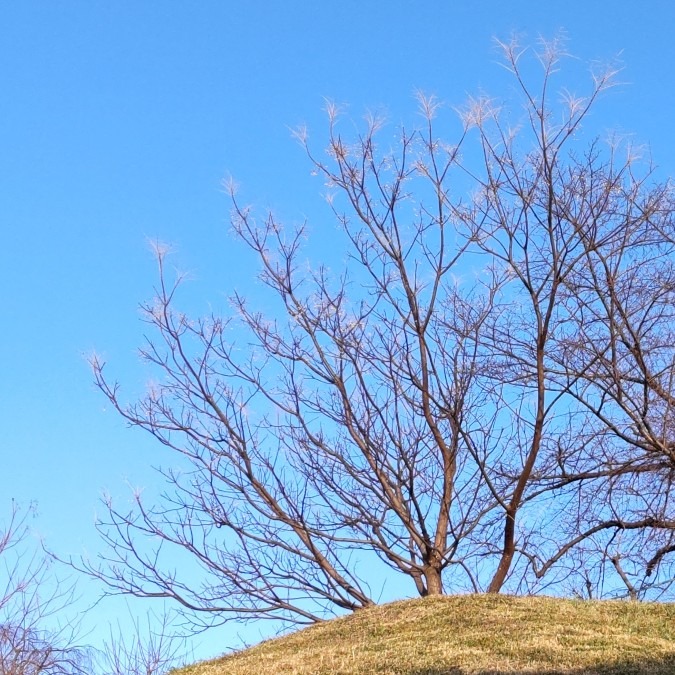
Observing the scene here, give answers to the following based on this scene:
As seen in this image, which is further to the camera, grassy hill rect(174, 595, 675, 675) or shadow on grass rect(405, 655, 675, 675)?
grassy hill rect(174, 595, 675, 675)

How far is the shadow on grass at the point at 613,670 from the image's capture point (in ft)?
23.7

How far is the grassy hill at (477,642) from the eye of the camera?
760 cm

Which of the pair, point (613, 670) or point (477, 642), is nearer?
point (613, 670)

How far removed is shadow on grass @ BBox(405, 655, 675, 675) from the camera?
7.22 meters

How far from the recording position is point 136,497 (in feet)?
40.7

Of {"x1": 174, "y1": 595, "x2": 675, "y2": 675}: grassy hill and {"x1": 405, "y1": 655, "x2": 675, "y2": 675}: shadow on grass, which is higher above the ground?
{"x1": 174, "y1": 595, "x2": 675, "y2": 675}: grassy hill

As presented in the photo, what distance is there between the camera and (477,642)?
8383 millimetres

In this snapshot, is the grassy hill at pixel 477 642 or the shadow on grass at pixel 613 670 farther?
the grassy hill at pixel 477 642

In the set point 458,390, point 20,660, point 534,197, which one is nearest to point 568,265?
point 534,197

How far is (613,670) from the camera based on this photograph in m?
7.31

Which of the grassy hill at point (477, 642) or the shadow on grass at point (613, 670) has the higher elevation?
the grassy hill at point (477, 642)

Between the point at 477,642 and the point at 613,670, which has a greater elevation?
the point at 477,642

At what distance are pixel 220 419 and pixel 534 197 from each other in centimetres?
530

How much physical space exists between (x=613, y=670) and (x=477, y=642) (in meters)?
1.43
